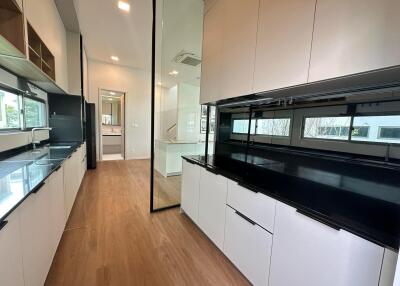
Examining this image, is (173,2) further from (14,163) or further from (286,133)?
(14,163)

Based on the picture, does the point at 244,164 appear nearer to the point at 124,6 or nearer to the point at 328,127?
the point at 328,127

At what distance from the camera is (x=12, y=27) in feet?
4.70

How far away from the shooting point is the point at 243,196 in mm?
1413

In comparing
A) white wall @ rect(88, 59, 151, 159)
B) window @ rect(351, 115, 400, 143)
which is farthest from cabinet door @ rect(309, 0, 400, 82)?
white wall @ rect(88, 59, 151, 159)

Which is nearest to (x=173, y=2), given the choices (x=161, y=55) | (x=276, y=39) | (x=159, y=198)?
(x=161, y=55)

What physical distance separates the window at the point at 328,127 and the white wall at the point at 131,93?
540 centimetres

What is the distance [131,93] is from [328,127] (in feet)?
18.9

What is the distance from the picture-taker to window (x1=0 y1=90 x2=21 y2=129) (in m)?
1.90

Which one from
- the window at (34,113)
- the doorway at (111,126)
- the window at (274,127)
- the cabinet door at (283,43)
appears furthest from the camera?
the doorway at (111,126)

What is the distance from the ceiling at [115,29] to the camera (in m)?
2.88

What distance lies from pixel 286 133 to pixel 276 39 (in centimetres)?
80

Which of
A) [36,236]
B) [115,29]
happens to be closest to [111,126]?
[115,29]

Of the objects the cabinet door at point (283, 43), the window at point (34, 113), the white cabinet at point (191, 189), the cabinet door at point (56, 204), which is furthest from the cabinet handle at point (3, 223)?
the window at point (34, 113)

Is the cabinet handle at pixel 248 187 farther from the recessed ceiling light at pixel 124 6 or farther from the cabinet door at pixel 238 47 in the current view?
the recessed ceiling light at pixel 124 6
